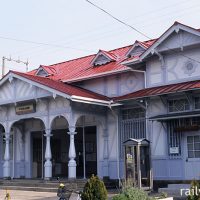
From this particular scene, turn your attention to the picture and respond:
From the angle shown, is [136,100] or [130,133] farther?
[130,133]

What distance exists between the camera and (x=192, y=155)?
18.7 metres

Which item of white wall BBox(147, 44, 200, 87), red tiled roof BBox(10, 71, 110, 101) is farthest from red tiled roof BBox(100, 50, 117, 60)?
white wall BBox(147, 44, 200, 87)

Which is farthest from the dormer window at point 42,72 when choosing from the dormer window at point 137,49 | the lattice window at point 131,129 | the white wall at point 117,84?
the lattice window at point 131,129

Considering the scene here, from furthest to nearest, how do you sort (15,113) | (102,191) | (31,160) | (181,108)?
(31,160), (15,113), (181,108), (102,191)

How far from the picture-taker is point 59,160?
26.7 metres

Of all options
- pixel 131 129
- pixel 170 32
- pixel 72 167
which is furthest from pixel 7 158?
pixel 170 32

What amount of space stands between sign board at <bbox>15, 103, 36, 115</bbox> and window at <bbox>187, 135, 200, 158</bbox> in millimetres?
8792

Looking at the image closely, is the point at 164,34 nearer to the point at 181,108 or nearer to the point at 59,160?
the point at 181,108

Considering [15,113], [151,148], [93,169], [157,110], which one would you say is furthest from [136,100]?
[15,113]

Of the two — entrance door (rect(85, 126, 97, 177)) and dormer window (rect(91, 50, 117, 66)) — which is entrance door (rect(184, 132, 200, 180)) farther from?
dormer window (rect(91, 50, 117, 66))

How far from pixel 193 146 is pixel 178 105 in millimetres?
2021

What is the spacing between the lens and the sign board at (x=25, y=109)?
22.9 metres

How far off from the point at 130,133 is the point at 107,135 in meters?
1.59

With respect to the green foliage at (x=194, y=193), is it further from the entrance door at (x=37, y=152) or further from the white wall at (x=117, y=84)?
the entrance door at (x=37, y=152)
